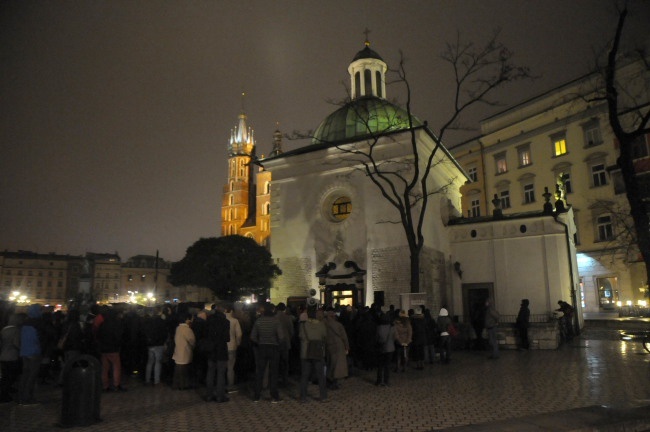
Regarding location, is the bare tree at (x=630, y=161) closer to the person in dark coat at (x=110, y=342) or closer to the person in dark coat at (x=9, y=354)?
the person in dark coat at (x=110, y=342)

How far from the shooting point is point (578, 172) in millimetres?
36156

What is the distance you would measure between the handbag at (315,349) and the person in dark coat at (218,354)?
1652 millimetres

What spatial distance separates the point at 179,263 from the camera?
57.6 metres

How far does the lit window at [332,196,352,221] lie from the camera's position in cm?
2412

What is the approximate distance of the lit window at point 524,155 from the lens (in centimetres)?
4019

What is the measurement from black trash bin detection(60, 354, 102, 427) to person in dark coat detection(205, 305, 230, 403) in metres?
2.33

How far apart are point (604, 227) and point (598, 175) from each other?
12.8ft

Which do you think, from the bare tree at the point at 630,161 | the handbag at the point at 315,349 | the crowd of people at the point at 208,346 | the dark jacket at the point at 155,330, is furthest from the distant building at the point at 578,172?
the dark jacket at the point at 155,330

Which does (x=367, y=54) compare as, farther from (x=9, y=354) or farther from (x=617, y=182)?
(x=9, y=354)

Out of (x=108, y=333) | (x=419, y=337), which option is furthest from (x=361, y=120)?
(x=108, y=333)

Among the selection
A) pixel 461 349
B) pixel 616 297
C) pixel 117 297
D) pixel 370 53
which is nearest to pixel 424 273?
pixel 461 349

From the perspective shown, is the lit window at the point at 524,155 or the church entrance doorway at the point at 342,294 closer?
the church entrance doorway at the point at 342,294

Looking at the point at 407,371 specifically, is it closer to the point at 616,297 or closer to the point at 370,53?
the point at 370,53

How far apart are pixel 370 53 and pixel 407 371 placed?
21.7m
